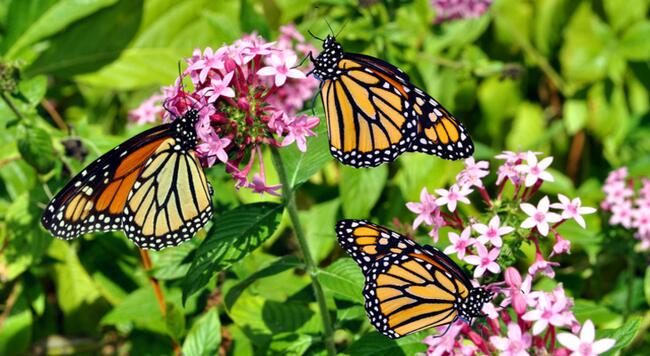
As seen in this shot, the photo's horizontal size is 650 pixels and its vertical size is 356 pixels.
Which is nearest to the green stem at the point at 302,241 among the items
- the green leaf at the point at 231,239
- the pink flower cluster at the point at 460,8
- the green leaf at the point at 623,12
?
the green leaf at the point at 231,239

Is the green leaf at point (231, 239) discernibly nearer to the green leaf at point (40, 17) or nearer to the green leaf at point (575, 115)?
the green leaf at point (40, 17)

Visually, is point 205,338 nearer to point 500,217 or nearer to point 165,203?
point 165,203

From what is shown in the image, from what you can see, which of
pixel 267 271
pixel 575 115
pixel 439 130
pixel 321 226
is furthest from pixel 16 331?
pixel 575 115

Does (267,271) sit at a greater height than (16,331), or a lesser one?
greater

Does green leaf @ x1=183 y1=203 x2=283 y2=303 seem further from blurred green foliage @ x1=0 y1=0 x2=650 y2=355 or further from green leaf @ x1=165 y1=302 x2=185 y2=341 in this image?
green leaf @ x1=165 y1=302 x2=185 y2=341

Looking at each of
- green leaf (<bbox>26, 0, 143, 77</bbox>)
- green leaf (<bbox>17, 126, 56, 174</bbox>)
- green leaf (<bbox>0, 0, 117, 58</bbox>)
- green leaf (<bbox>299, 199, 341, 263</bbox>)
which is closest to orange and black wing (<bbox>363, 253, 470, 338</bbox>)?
green leaf (<bbox>299, 199, 341, 263</bbox>)

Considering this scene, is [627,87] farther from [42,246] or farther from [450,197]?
[42,246]

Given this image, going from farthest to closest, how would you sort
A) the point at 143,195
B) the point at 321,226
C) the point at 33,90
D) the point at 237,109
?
the point at 321,226, the point at 33,90, the point at 143,195, the point at 237,109
